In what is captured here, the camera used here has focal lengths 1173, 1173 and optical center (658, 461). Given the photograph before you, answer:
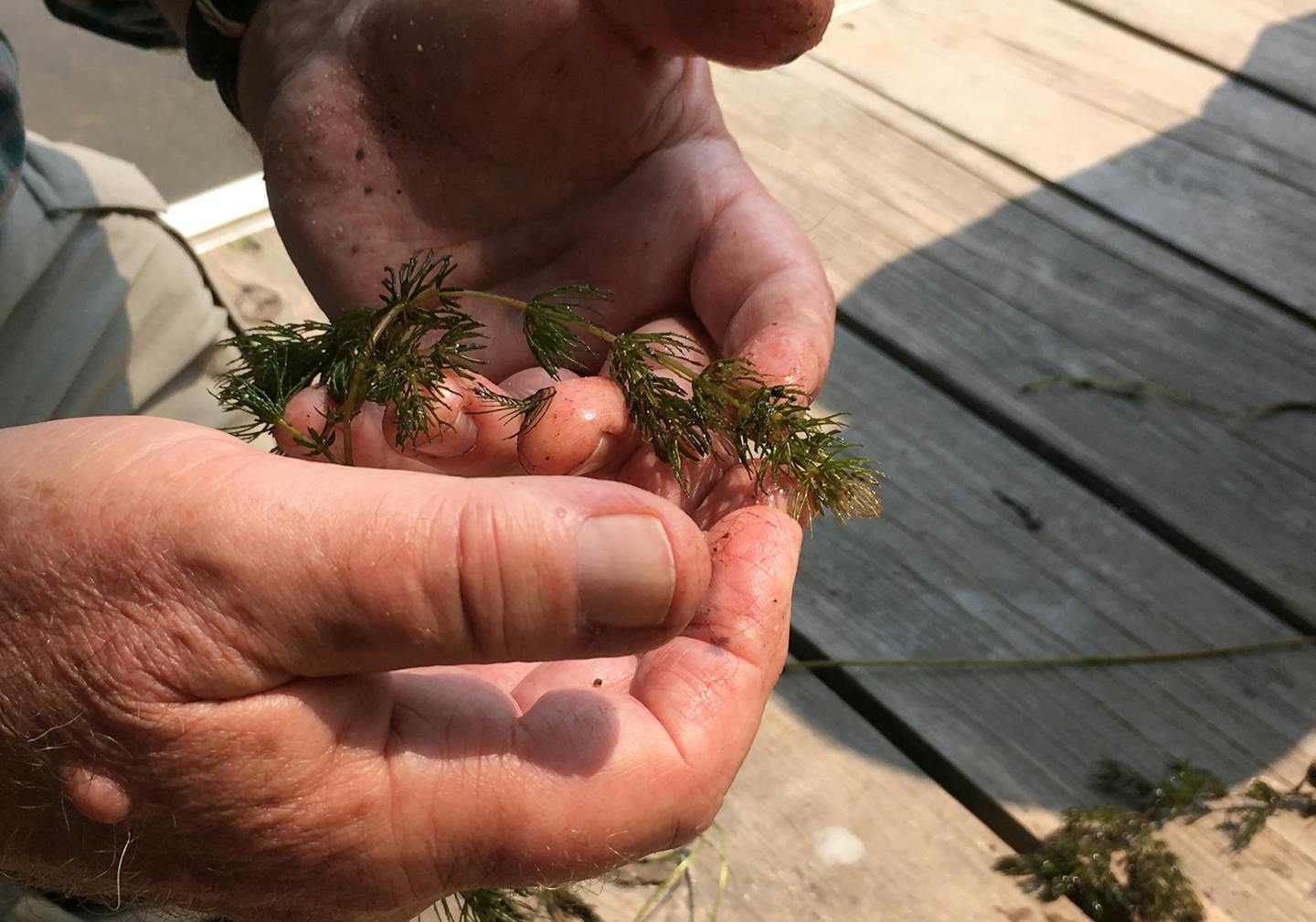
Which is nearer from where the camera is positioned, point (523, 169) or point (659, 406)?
point (659, 406)

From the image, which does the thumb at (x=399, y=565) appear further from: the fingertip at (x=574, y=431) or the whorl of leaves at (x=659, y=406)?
the whorl of leaves at (x=659, y=406)

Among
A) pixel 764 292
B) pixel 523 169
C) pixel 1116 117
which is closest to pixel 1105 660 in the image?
pixel 764 292

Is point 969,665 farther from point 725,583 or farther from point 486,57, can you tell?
point 486,57

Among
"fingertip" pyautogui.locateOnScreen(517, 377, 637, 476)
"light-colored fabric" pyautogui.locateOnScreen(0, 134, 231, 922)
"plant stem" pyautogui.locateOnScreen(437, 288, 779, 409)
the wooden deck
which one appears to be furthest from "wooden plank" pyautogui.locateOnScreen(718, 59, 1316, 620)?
"light-colored fabric" pyautogui.locateOnScreen(0, 134, 231, 922)

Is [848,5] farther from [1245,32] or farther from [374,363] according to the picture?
[374,363]

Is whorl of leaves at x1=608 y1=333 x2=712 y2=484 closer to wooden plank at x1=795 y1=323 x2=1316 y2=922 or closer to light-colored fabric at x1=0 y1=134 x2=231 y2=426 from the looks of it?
wooden plank at x1=795 y1=323 x2=1316 y2=922

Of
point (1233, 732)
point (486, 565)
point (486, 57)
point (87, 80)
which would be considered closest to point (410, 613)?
point (486, 565)

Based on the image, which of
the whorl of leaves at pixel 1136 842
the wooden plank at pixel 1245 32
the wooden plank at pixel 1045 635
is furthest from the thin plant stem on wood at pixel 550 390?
→ the wooden plank at pixel 1245 32

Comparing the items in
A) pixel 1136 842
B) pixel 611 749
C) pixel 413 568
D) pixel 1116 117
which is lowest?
pixel 1136 842
